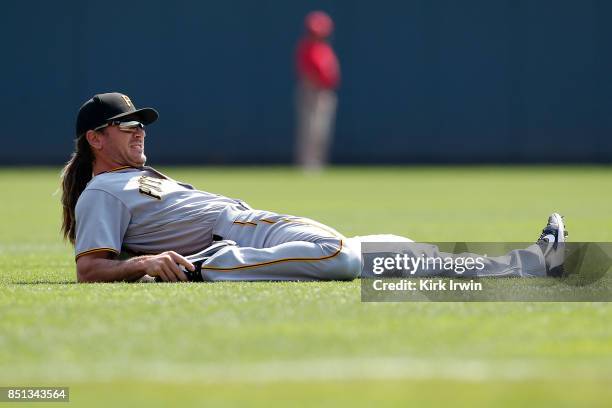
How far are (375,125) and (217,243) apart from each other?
1845 cm

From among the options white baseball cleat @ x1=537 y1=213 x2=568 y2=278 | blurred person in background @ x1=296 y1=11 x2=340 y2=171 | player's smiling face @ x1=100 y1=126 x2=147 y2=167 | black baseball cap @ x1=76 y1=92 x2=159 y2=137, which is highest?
black baseball cap @ x1=76 y1=92 x2=159 y2=137

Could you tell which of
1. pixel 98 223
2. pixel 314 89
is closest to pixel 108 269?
pixel 98 223

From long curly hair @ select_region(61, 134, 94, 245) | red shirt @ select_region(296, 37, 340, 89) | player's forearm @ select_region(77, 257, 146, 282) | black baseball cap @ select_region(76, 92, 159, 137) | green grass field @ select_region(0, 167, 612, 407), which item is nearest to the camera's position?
green grass field @ select_region(0, 167, 612, 407)

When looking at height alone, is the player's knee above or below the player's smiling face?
below

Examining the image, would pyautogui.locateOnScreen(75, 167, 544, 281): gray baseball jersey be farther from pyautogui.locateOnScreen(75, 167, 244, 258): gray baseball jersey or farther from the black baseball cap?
the black baseball cap

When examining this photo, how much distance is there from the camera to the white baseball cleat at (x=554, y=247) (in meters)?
6.57

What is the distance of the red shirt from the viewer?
22.3 metres

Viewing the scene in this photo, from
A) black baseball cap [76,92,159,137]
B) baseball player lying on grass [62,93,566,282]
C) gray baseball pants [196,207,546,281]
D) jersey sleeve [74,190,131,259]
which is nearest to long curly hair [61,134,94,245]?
baseball player lying on grass [62,93,566,282]

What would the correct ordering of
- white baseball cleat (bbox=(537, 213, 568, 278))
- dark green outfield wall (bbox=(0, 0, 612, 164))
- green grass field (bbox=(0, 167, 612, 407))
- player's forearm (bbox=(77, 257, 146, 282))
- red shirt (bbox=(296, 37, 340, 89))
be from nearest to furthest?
green grass field (bbox=(0, 167, 612, 407)), player's forearm (bbox=(77, 257, 146, 282)), white baseball cleat (bbox=(537, 213, 568, 278)), red shirt (bbox=(296, 37, 340, 89)), dark green outfield wall (bbox=(0, 0, 612, 164))

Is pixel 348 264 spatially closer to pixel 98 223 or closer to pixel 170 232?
pixel 170 232

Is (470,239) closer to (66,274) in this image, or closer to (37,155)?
(66,274)

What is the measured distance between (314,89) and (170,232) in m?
16.1

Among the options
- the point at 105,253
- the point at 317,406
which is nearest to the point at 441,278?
the point at 105,253

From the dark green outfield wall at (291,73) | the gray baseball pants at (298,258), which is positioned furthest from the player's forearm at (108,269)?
the dark green outfield wall at (291,73)
